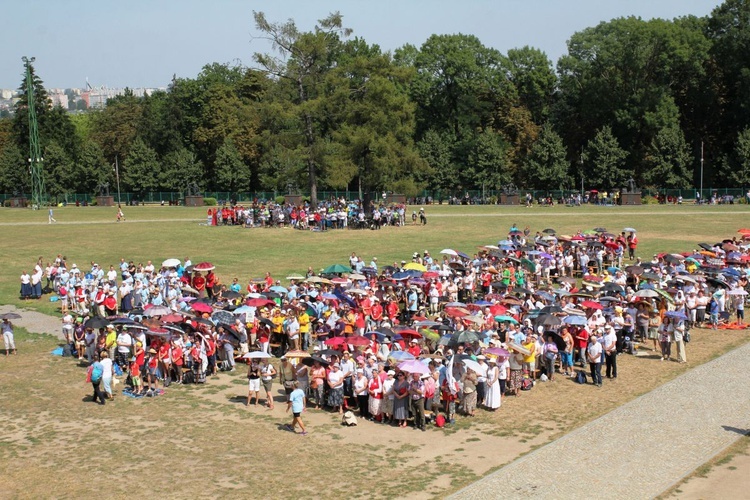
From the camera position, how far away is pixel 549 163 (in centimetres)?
8200

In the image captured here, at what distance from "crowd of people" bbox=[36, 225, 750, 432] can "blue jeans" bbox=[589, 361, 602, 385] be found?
0.03 meters

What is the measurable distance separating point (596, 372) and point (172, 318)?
33.8 feet

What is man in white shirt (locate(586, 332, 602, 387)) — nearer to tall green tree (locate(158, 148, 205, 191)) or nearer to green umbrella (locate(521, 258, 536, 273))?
green umbrella (locate(521, 258, 536, 273))

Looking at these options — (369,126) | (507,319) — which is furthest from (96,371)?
(369,126)

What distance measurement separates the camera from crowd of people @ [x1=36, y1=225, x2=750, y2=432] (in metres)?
16.6

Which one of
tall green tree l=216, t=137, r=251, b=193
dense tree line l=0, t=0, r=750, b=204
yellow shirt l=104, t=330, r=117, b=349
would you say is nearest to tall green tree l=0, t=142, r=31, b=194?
dense tree line l=0, t=0, r=750, b=204

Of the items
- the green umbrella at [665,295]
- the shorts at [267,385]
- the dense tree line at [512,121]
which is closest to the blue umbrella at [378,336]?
the shorts at [267,385]

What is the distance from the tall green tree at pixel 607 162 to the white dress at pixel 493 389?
6629 centimetres

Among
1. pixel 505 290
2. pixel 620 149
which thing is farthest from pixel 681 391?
pixel 620 149

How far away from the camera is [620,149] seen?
80062 mm

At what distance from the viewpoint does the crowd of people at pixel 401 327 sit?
16609 millimetres

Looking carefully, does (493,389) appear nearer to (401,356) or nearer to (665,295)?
(401,356)

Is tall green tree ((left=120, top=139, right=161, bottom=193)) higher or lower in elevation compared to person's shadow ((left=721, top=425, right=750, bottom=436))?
higher

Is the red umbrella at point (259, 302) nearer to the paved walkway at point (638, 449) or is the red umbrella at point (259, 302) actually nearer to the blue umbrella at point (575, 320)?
the blue umbrella at point (575, 320)
